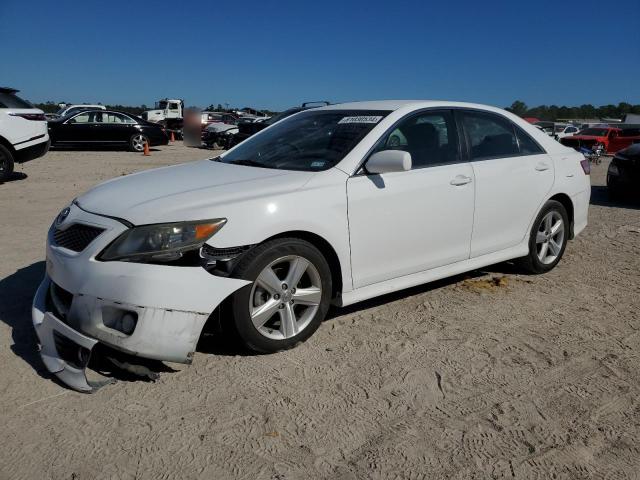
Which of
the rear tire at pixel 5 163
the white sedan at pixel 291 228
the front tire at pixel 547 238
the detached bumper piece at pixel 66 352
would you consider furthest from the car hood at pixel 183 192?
the rear tire at pixel 5 163

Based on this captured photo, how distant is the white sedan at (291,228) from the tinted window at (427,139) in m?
0.01

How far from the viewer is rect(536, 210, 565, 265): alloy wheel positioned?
502 cm

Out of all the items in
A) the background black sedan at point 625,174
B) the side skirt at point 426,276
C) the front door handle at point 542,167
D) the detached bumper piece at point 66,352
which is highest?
the front door handle at point 542,167

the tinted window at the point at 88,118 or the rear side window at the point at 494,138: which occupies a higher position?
the tinted window at the point at 88,118

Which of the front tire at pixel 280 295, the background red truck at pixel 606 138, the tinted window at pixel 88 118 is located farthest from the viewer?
the background red truck at pixel 606 138

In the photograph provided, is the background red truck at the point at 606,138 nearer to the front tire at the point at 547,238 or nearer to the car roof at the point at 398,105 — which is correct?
the front tire at the point at 547,238

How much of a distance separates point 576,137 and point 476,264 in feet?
74.3

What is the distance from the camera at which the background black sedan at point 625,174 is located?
9516mm

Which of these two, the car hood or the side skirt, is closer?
the car hood

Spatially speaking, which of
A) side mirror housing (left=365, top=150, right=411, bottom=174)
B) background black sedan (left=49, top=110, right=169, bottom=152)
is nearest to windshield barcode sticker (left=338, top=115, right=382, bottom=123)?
side mirror housing (left=365, top=150, right=411, bottom=174)

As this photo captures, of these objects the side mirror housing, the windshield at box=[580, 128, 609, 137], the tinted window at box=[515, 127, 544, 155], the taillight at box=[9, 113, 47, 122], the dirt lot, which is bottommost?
the dirt lot

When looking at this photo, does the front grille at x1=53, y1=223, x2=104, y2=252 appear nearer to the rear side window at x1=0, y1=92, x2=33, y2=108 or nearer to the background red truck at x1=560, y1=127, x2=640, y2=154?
the rear side window at x1=0, y1=92, x2=33, y2=108

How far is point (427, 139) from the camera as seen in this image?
13.8 ft

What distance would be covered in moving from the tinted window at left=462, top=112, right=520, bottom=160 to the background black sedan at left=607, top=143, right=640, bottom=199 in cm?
595
